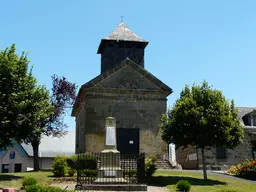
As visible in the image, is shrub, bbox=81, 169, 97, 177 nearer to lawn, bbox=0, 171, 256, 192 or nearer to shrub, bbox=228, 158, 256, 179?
lawn, bbox=0, 171, 256, 192

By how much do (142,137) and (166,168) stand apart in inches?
126

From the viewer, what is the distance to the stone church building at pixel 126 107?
2833cm

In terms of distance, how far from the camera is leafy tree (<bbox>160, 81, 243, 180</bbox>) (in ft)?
66.1

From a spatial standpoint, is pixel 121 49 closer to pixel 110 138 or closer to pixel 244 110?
pixel 244 110

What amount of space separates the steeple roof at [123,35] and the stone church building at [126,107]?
371cm

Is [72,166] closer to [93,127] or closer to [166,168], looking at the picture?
[93,127]

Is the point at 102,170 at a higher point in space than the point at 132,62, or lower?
lower

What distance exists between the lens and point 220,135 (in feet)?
66.4

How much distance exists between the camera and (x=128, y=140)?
28672 mm

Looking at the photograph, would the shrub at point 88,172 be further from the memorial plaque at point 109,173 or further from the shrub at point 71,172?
the memorial plaque at point 109,173

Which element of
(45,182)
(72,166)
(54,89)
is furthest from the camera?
(54,89)

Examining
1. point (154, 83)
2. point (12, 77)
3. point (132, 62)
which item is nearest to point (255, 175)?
point (154, 83)

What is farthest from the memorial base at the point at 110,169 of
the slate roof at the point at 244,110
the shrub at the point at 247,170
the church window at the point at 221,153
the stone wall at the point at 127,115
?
the slate roof at the point at 244,110

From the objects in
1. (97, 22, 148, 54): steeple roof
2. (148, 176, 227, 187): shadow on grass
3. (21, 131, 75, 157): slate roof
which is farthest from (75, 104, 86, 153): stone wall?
(21, 131, 75, 157): slate roof
